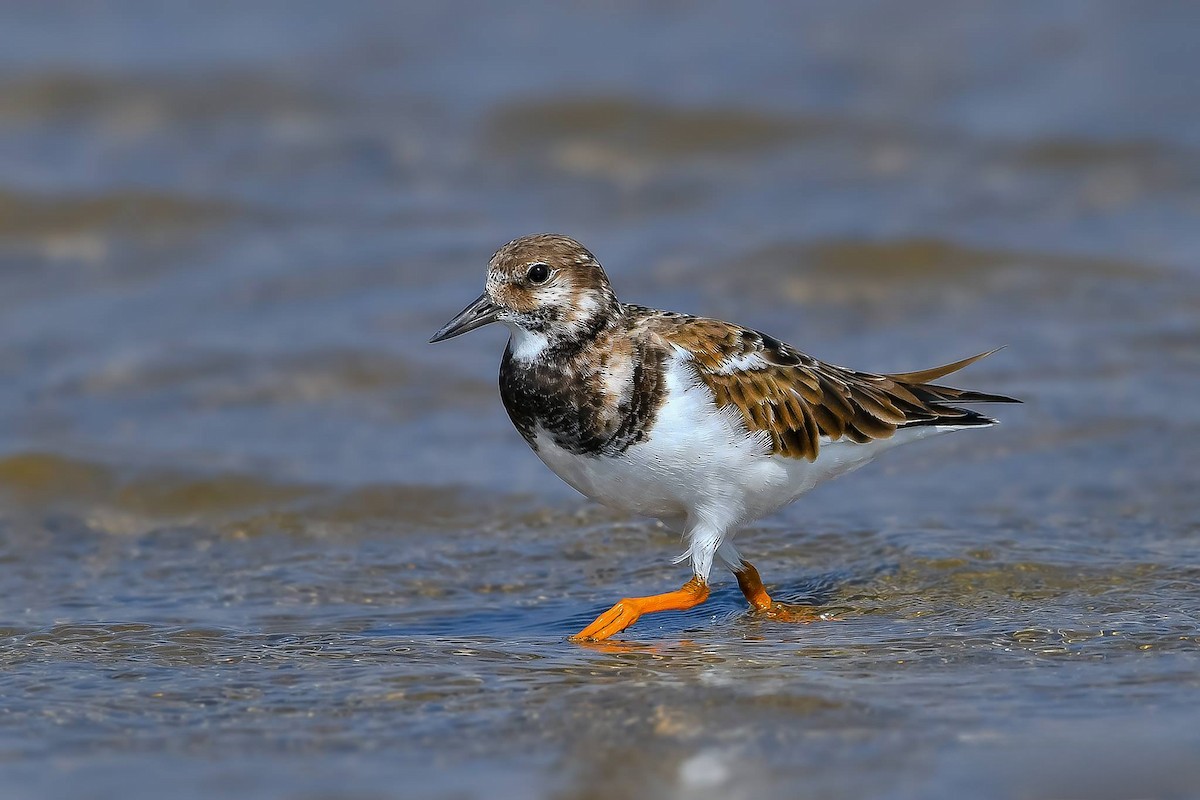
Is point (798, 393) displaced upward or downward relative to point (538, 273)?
downward

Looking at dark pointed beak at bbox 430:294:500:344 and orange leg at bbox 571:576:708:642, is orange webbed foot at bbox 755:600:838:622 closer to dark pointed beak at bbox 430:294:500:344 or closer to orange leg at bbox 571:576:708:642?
orange leg at bbox 571:576:708:642

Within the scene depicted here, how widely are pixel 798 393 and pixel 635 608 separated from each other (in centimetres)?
96

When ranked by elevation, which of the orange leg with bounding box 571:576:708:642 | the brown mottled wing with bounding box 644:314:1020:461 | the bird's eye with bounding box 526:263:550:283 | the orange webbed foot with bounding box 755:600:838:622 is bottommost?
the orange webbed foot with bounding box 755:600:838:622

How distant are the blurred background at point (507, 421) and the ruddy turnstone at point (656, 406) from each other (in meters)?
0.45

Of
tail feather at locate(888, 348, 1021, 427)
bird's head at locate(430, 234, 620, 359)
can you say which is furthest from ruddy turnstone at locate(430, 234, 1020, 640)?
tail feather at locate(888, 348, 1021, 427)

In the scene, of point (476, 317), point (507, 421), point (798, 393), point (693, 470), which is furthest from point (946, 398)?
point (507, 421)

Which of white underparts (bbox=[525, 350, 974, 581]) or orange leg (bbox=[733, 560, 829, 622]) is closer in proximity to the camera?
white underparts (bbox=[525, 350, 974, 581])

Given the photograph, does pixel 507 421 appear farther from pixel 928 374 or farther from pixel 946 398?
pixel 946 398

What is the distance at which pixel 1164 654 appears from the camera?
464 centimetres

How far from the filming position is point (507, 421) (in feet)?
26.8

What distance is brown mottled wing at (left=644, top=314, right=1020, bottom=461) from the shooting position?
17.1 feet

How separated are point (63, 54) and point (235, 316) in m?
4.65

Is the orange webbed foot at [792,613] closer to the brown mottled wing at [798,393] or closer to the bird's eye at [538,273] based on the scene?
the brown mottled wing at [798,393]

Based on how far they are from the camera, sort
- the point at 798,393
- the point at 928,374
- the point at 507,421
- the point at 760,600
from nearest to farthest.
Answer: the point at 798,393 → the point at 760,600 → the point at 928,374 → the point at 507,421
